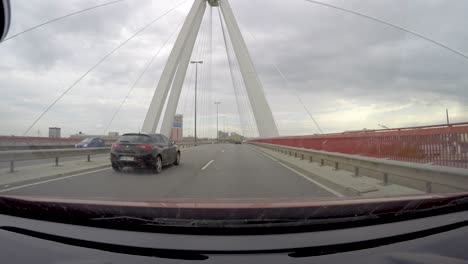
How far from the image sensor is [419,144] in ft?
20.7

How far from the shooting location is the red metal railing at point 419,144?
17.1 feet

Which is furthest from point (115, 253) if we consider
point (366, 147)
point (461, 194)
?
point (366, 147)

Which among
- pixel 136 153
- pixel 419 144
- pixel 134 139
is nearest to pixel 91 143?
pixel 134 139

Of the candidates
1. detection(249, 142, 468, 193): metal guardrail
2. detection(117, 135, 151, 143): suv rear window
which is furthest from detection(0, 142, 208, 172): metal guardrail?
detection(249, 142, 468, 193): metal guardrail

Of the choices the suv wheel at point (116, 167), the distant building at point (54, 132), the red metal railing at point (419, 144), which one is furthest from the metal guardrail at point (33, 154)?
the distant building at point (54, 132)

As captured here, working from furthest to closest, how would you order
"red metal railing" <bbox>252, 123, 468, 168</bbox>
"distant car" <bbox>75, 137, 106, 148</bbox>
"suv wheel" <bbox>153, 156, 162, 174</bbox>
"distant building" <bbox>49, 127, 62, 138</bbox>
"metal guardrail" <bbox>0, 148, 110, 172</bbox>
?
"distant building" <bbox>49, 127, 62, 138</bbox> < "distant car" <bbox>75, 137, 106, 148</bbox> < "suv wheel" <bbox>153, 156, 162, 174</bbox> < "metal guardrail" <bbox>0, 148, 110, 172</bbox> < "red metal railing" <bbox>252, 123, 468, 168</bbox>

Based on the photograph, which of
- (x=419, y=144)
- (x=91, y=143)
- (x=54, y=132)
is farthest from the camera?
(x=54, y=132)

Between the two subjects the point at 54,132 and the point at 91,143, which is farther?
the point at 54,132

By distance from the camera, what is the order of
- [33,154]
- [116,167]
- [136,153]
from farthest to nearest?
[116,167], [136,153], [33,154]

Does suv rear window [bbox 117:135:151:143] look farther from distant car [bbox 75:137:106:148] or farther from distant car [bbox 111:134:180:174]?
distant car [bbox 75:137:106:148]

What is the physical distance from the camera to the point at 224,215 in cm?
217

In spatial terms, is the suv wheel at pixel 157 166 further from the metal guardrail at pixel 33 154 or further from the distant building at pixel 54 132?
the distant building at pixel 54 132

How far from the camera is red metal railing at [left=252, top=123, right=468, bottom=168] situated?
5.21 metres

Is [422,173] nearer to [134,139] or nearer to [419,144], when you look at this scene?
[419,144]
